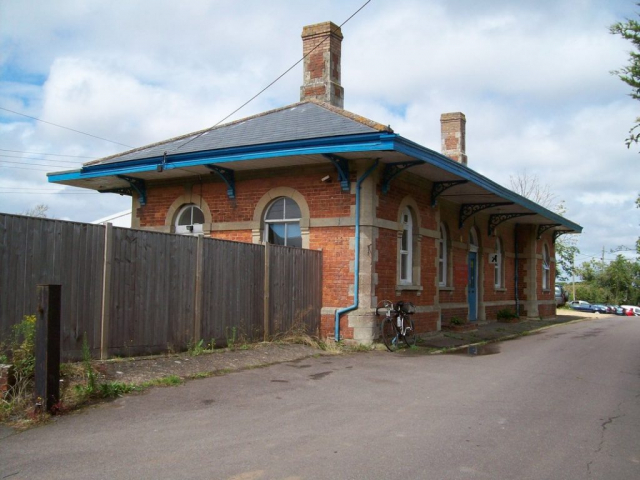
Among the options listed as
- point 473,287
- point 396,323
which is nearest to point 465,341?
point 396,323

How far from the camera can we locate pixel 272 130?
1427 centimetres

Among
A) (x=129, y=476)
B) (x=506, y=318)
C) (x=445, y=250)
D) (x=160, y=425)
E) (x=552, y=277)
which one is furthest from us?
(x=552, y=277)

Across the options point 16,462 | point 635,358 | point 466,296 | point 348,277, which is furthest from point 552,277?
point 16,462

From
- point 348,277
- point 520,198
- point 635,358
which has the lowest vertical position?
point 635,358

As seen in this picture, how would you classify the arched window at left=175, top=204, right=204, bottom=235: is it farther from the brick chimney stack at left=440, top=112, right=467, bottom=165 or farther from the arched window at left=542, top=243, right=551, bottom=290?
the arched window at left=542, top=243, right=551, bottom=290

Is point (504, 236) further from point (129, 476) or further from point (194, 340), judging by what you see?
point (129, 476)

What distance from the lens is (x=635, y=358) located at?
1298 cm

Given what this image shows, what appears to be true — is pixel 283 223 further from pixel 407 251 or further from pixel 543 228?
pixel 543 228

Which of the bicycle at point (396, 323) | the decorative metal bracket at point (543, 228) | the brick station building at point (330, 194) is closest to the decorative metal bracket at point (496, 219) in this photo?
the brick station building at point (330, 194)

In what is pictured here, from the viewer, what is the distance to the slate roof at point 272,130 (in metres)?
12.8

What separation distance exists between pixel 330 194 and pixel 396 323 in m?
3.14

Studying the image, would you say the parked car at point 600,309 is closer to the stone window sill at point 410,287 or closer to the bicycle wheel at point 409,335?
the stone window sill at point 410,287

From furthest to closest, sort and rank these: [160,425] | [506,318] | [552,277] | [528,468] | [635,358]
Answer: [552,277]
[506,318]
[635,358]
[160,425]
[528,468]

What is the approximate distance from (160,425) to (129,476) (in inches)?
56.9
